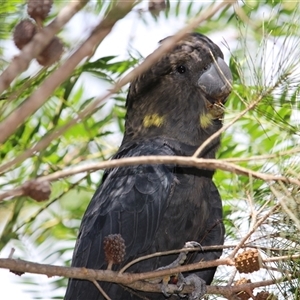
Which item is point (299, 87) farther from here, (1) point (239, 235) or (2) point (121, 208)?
(2) point (121, 208)

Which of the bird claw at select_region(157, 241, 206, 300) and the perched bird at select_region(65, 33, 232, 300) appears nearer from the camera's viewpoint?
the bird claw at select_region(157, 241, 206, 300)

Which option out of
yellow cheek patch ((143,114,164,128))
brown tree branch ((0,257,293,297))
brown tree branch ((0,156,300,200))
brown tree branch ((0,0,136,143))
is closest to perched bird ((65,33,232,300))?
yellow cheek patch ((143,114,164,128))

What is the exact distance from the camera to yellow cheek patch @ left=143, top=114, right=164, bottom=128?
396cm

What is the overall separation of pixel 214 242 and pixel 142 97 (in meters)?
0.97

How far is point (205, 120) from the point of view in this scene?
3.92 meters

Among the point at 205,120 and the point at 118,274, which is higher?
the point at 205,120

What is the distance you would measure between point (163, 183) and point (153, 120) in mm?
571

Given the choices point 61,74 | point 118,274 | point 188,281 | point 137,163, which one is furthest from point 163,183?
point 61,74

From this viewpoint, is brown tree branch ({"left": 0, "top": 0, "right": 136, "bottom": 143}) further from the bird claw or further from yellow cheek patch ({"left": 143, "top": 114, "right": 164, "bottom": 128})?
yellow cheek patch ({"left": 143, "top": 114, "right": 164, "bottom": 128})

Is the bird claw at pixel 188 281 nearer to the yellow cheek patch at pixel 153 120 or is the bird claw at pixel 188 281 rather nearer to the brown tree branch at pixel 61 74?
the yellow cheek patch at pixel 153 120

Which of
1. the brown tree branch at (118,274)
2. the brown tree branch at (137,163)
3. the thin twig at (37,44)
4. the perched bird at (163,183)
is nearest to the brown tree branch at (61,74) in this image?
the thin twig at (37,44)

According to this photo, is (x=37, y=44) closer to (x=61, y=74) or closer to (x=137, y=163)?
(x=61, y=74)

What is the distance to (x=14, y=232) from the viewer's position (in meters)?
3.96

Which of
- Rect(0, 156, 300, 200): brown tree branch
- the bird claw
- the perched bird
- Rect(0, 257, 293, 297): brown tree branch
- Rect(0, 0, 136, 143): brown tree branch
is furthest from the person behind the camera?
the perched bird
